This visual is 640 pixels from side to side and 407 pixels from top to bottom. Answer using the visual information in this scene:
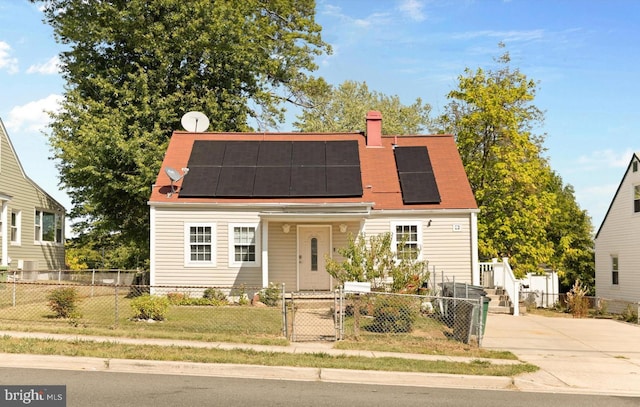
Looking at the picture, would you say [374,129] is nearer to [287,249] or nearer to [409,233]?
[409,233]

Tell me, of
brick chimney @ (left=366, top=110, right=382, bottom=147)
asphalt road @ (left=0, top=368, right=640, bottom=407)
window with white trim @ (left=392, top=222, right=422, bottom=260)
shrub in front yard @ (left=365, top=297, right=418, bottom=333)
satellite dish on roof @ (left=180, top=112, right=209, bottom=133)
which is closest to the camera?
asphalt road @ (left=0, top=368, right=640, bottom=407)

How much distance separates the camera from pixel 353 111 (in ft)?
149

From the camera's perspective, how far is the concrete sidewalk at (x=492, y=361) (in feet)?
31.3

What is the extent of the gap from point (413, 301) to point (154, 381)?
21.3 feet

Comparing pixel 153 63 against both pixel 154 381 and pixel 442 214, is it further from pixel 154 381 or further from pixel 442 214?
pixel 154 381

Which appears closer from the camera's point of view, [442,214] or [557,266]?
[442,214]

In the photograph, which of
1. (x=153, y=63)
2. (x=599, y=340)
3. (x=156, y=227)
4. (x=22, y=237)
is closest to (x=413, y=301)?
(x=599, y=340)

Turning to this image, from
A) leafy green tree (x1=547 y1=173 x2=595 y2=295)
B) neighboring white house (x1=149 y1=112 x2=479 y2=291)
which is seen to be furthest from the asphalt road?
leafy green tree (x1=547 y1=173 x2=595 y2=295)

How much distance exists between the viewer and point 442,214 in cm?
2102

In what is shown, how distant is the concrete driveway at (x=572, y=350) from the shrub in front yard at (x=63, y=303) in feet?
30.4

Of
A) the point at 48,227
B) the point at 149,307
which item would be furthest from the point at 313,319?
the point at 48,227

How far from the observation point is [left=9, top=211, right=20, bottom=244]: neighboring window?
27.8 metres

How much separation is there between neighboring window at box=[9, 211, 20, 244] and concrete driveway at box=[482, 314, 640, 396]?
68.1 ft

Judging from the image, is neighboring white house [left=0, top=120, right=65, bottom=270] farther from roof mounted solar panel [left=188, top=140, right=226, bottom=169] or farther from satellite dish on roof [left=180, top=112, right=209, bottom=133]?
roof mounted solar panel [left=188, top=140, right=226, bottom=169]
